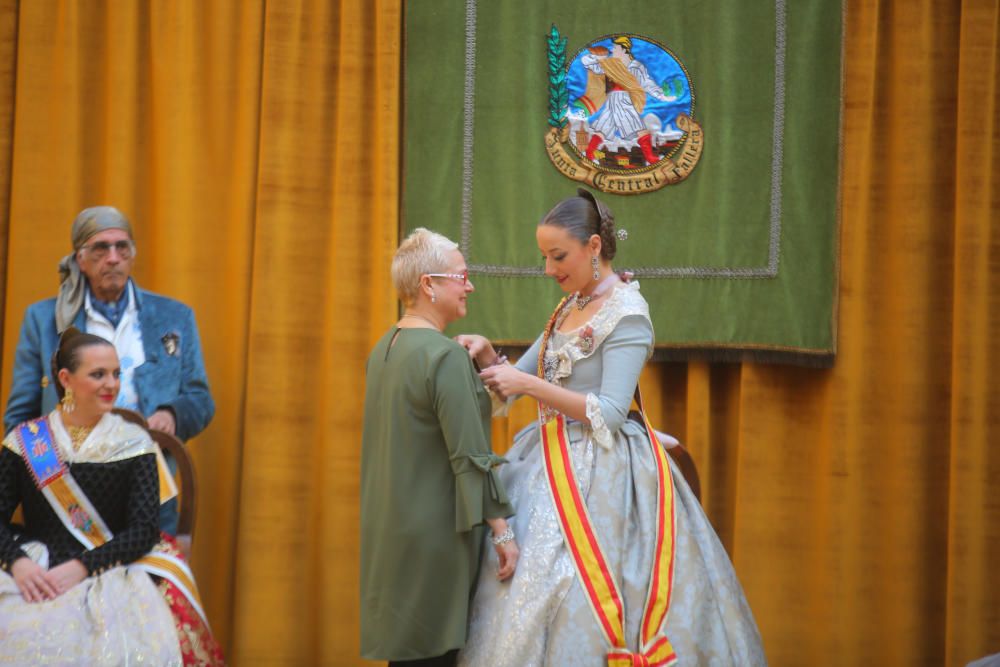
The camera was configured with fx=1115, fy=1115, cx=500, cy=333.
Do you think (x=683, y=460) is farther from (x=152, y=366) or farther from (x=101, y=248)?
(x=101, y=248)

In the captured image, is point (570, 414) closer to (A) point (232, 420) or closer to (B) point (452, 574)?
(B) point (452, 574)

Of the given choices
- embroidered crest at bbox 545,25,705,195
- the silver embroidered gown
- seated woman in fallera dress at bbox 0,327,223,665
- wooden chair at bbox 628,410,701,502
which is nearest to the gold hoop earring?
seated woman in fallera dress at bbox 0,327,223,665

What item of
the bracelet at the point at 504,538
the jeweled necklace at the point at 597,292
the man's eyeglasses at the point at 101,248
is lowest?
the bracelet at the point at 504,538

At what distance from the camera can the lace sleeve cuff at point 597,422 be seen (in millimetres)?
2672

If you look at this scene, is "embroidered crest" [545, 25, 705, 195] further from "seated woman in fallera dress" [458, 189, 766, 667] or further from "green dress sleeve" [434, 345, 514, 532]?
"green dress sleeve" [434, 345, 514, 532]

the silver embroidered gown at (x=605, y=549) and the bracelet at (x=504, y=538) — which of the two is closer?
the silver embroidered gown at (x=605, y=549)

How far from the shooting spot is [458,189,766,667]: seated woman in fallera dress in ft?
8.23

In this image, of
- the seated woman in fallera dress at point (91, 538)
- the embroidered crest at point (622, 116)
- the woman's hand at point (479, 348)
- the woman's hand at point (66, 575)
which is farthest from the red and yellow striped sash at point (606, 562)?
the embroidered crest at point (622, 116)

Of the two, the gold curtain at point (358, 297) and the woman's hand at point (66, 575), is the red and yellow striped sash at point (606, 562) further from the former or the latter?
the gold curtain at point (358, 297)

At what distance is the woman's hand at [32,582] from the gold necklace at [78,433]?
340mm

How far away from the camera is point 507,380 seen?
2.67 m

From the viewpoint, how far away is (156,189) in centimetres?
423

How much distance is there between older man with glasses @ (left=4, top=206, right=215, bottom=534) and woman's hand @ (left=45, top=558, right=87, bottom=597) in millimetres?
557

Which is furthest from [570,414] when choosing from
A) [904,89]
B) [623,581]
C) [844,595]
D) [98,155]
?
[98,155]
